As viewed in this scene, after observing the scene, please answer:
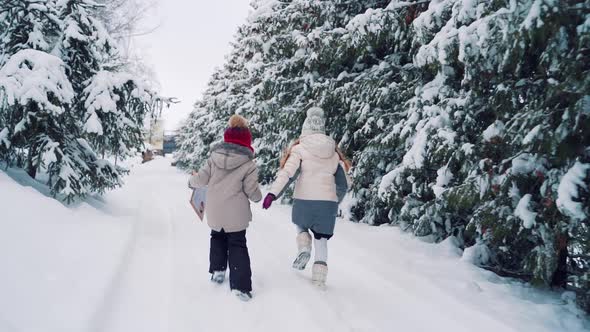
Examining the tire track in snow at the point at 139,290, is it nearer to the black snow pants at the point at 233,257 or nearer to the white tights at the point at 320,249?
the black snow pants at the point at 233,257

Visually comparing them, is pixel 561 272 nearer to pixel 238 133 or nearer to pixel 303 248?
pixel 303 248

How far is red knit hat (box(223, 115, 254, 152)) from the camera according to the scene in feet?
12.8

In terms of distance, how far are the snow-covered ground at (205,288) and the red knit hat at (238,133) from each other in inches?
62.6

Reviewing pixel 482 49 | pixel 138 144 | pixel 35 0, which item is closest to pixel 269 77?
pixel 138 144

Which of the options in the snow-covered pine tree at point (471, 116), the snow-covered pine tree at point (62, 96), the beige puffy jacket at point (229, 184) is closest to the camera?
the snow-covered pine tree at point (471, 116)

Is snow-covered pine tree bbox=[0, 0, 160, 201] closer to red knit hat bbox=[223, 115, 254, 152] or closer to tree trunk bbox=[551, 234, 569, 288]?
red knit hat bbox=[223, 115, 254, 152]

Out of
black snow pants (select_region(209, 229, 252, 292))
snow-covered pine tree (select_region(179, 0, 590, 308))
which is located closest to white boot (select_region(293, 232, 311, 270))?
black snow pants (select_region(209, 229, 252, 292))

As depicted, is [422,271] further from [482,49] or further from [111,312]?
[111,312]

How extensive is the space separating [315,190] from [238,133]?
107cm

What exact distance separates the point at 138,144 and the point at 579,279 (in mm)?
7415

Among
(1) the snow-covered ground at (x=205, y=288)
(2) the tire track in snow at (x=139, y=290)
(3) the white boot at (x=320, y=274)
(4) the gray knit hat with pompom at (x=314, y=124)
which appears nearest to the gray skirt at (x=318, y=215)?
(3) the white boot at (x=320, y=274)

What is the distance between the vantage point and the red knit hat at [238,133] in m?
3.89

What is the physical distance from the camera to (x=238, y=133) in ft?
12.8

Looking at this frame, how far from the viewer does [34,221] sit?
4.30 m
